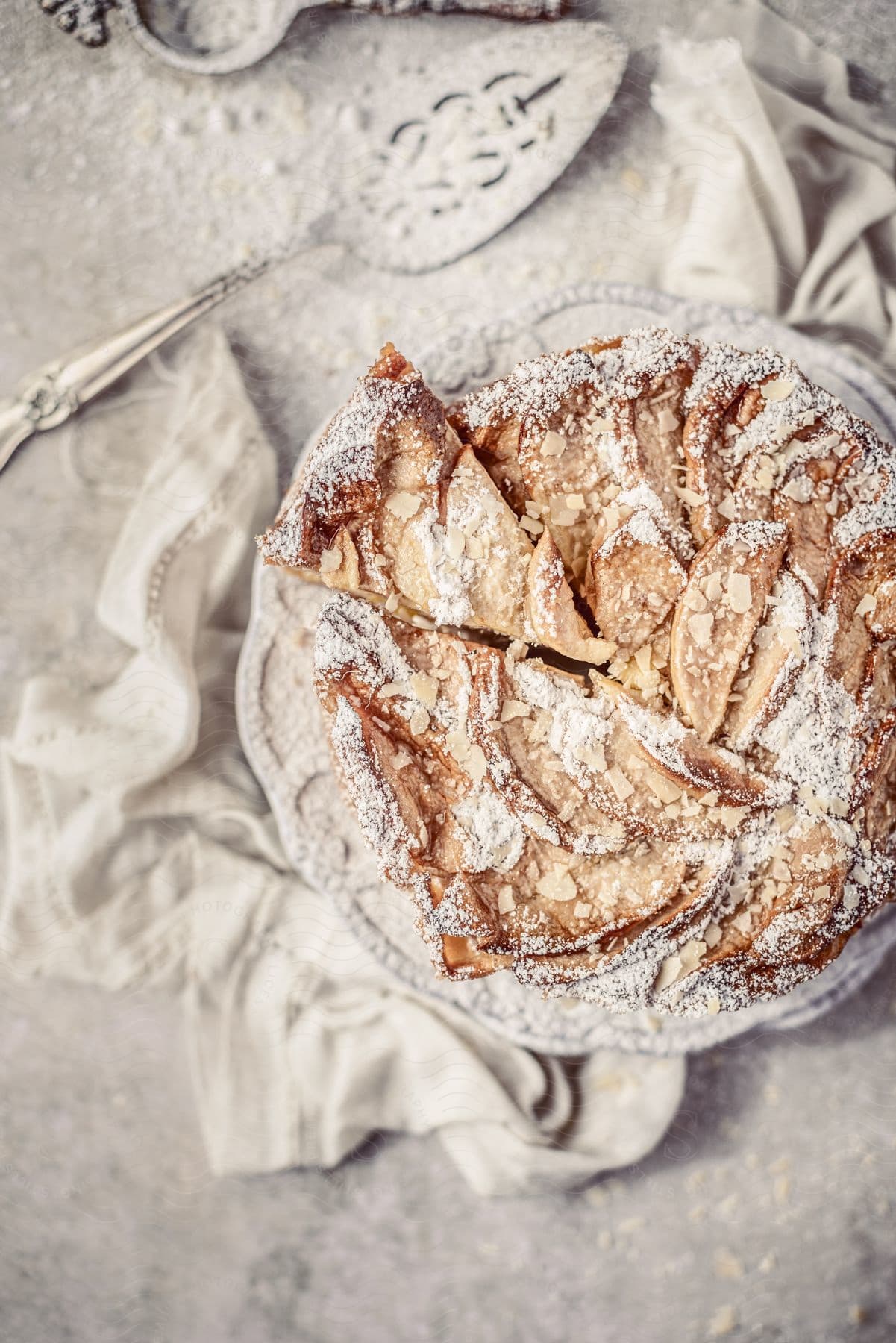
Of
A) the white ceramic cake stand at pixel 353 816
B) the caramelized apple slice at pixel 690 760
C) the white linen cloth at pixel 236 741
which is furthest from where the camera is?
the white linen cloth at pixel 236 741

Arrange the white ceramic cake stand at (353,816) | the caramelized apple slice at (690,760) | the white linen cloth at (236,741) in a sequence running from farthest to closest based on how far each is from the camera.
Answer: the white linen cloth at (236,741)
the white ceramic cake stand at (353,816)
the caramelized apple slice at (690,760)

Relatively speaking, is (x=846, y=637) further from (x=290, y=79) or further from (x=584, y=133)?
(x=290, y=79)

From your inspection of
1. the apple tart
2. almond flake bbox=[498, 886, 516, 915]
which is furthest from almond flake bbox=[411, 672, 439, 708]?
almond flake bbox=[498, 886, 516, 915]

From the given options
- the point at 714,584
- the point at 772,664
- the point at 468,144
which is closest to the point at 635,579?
the point at 714,584

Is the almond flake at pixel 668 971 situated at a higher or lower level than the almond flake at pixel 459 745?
lower

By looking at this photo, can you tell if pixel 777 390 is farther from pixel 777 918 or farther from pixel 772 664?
pixel 777 918

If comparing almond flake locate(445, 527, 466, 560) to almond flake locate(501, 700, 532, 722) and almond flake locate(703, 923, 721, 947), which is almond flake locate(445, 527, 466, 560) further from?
almond flake locate(703, 923, 721, 947)

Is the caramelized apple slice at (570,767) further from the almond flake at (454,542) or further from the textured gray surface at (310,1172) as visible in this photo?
the textured gray surface at (310,1172)

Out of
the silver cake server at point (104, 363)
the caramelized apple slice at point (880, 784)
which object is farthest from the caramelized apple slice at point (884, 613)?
the silver cake server at point (104, 363)
